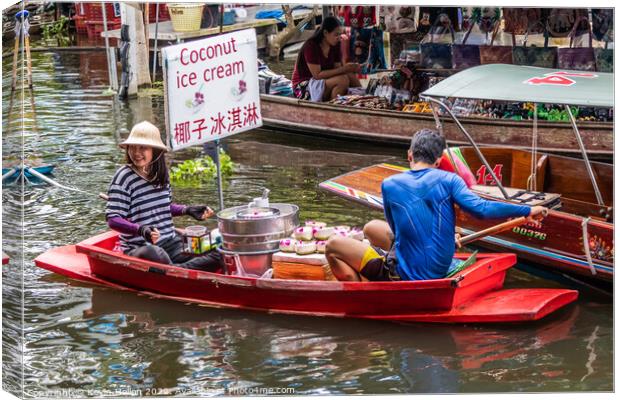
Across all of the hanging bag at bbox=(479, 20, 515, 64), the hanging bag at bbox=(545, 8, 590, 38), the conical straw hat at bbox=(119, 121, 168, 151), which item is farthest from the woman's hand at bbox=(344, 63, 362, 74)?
the conical straw hat at bbox=(119, 121, 168, 151)

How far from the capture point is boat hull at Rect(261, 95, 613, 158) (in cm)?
1199

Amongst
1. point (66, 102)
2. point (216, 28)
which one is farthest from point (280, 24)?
point (66, 102)

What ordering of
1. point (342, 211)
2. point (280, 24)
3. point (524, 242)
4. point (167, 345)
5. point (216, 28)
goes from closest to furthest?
point (167, 345)
point (524, 242)
point (342, 211)
point (216, 28)
point (280, 24)

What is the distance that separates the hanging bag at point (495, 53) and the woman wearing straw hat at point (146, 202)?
6.64 meters

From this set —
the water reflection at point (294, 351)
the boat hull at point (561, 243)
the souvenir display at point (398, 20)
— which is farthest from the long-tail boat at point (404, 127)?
the water reflection at point (294, 351)

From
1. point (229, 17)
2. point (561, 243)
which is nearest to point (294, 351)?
point (561, 243)

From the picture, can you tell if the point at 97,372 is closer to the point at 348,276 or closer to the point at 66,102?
the point at 348,276

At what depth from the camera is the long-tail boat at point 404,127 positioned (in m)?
12.0

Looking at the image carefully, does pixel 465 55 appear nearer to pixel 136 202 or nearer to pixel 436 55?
pixel 436 55

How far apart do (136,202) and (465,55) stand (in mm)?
7212

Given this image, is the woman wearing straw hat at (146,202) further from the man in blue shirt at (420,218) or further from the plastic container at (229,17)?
the plastic container at (229,17)

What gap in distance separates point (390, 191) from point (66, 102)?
9.00 meters

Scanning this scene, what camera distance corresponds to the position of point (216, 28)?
18.5m

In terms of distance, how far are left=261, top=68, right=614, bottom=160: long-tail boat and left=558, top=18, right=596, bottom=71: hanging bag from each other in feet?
3.85
